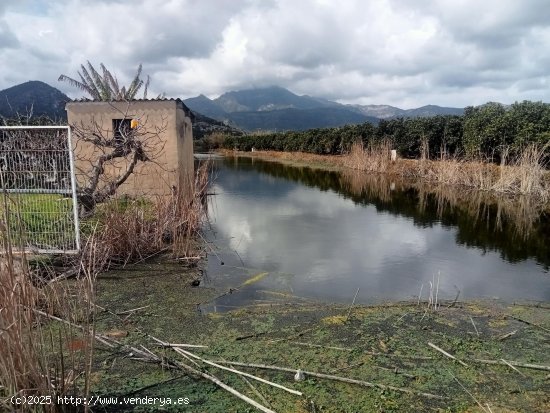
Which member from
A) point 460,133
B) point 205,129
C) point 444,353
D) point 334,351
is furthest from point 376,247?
point 205,129

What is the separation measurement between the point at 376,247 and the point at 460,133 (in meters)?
13.0

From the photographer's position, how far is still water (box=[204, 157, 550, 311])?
6094 mm

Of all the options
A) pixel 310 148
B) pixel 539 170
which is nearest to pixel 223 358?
pixel 539 170

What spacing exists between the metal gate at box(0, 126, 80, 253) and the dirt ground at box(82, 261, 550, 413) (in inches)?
44.3

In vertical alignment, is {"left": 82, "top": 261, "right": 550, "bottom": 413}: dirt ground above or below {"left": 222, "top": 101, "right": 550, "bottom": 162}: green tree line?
below

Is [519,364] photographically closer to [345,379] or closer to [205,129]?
[345,379]

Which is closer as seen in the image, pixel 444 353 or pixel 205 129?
pixel 444 353

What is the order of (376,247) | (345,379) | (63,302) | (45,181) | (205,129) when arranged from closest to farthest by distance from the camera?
(63,302)
(345,379)
(45,181)
(376,247)
(205,129)

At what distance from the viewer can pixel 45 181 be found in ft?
19.1

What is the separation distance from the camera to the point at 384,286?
622cm

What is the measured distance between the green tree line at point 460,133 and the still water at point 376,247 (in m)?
2.58

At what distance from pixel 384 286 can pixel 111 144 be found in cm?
554

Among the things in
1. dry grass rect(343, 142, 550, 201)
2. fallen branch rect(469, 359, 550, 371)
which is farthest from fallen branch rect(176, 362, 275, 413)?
dry grass rect(343, 142, 550, 201)

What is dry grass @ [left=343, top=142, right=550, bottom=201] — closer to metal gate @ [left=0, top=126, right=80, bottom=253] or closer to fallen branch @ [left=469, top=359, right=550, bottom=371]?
fallen branch @ [left=469, top=359, right=550, bottom=371]
